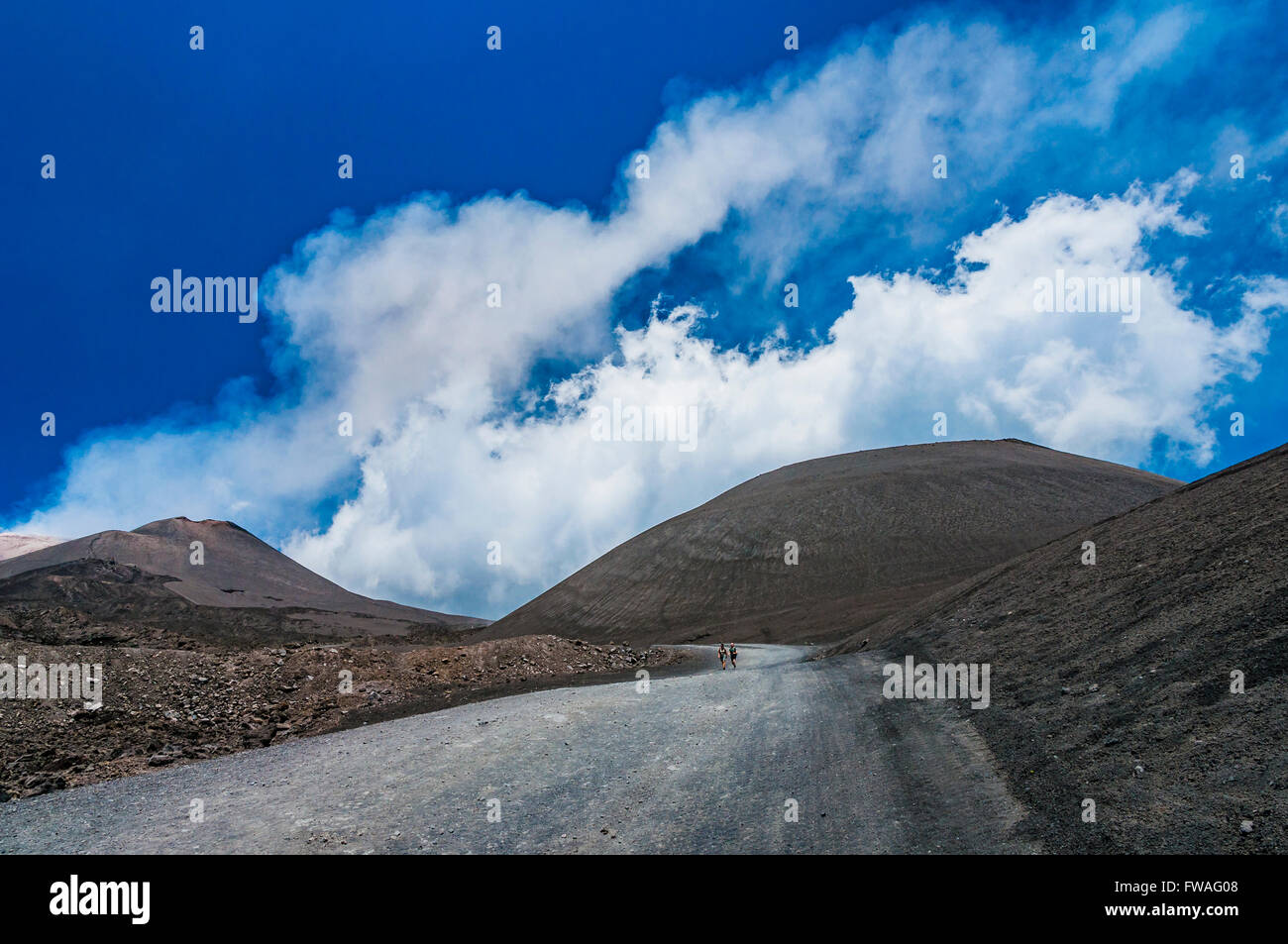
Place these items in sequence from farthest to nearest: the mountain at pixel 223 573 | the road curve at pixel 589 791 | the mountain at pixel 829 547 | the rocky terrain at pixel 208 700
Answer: the mountain at pixel 223 573
the mountain at pixel 829 547
the rocky terrain at pixel 208 700
the road curve at pixel 589 791

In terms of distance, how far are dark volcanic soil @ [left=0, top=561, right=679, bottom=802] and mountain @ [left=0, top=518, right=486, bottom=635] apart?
85.5 metres

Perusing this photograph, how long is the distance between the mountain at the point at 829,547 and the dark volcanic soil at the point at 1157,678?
108ft

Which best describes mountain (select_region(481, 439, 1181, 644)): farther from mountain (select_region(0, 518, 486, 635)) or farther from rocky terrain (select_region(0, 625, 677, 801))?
mountain (select_region(0, 518, 486, 635))

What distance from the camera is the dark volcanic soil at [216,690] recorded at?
1404 cm

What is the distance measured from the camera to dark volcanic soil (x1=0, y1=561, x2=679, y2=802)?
1404 centimetres

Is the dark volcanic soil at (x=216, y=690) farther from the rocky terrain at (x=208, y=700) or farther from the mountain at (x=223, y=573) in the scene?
the mountain at (x=223, y=573)

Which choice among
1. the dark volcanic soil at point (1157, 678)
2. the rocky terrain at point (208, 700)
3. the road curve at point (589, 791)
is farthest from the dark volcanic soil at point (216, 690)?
the dark volcanic soil at point (1157, 678)

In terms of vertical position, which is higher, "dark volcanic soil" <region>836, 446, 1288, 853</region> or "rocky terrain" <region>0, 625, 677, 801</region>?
"dark volcanic soil" <region>836, 446, 1288, 853</region>

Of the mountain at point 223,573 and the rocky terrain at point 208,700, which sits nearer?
the rocky terrain at point 208,700

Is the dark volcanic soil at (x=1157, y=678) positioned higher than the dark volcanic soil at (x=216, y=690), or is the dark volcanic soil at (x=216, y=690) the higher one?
the dark volcanic soil at (x=1157, y=678)

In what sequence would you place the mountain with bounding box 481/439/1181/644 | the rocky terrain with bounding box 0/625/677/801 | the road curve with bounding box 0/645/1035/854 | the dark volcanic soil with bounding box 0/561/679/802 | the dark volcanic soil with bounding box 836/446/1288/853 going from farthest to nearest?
the mountain with bounding box 481/439/1181/644, the dark volcanic soil with bounding box 0/561/679/802, the rocky terrain with bounding box 0/625/677/801, the road curve with bounding box 0/645/1035/854, the dark volcanic soil with bounding box 836/446/1288/853

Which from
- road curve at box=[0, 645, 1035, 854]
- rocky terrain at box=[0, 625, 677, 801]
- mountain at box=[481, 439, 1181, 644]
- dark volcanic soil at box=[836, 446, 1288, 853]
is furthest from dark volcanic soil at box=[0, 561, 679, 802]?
mountain at box=[481, 439, 1181, 644]

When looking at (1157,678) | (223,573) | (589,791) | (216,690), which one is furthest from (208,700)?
(223,573)
